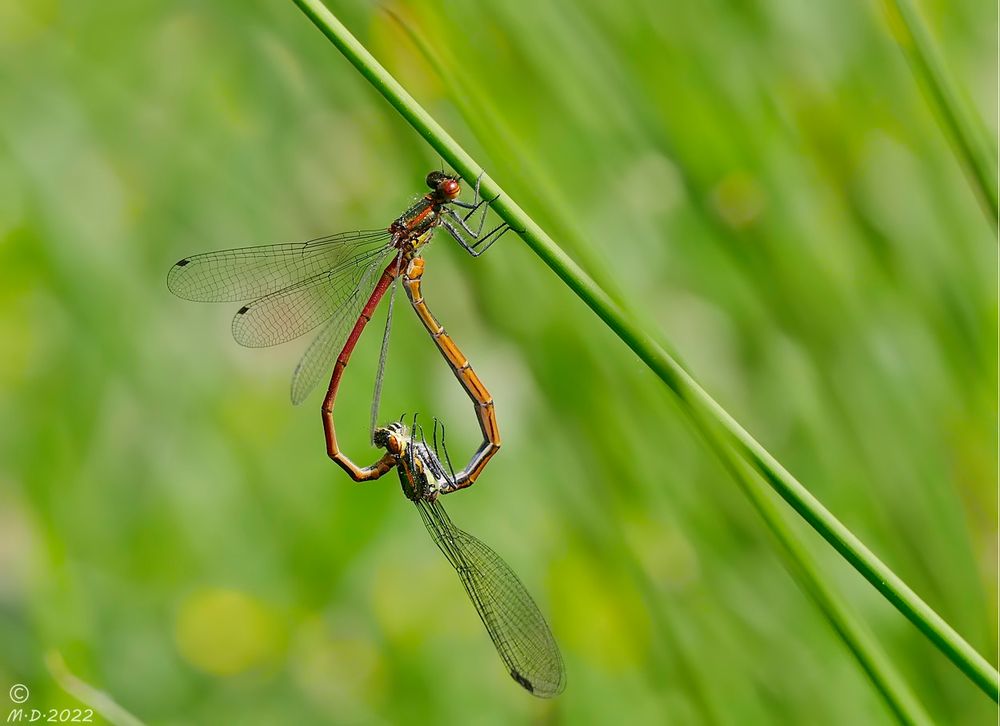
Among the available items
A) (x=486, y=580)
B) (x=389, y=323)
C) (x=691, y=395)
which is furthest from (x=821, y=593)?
(x=389, y=323)

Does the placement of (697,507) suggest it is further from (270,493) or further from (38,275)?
(38,275)

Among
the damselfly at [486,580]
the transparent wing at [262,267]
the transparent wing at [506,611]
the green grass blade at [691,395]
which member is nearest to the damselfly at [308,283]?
the transparent wing at [262,267]

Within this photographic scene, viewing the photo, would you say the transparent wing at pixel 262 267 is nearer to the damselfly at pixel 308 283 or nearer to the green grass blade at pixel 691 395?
the damselfly at pixel 308 283

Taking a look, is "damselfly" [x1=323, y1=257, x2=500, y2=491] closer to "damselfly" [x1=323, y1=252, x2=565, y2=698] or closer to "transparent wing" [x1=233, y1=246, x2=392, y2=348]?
"damselfly" [x1=323, y1=252, x2=565, y2=698]

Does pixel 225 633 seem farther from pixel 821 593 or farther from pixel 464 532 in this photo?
pixel 821 593

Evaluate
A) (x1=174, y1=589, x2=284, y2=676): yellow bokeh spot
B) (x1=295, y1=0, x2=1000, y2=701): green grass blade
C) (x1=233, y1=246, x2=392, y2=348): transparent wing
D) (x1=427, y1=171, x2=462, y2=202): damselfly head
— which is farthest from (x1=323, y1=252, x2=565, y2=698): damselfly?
(x1=295, y1=0, x2=1000, y2=701): green grass blade

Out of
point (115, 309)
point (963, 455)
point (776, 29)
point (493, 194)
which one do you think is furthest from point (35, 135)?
point (963, 455)
